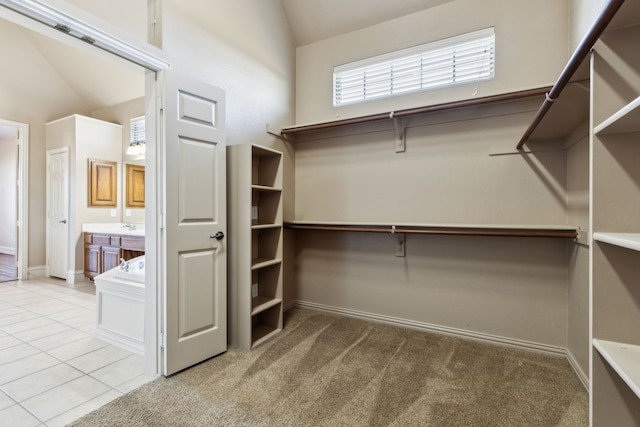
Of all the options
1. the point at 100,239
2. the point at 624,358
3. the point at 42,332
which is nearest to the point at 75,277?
the point at 100,239

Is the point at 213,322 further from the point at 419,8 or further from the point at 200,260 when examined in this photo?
the point at 419,8

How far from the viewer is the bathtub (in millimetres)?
2531

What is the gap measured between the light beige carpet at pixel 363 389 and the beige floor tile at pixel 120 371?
0.25 m

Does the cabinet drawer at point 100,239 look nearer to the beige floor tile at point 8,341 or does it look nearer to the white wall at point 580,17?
the beige floor tile at point 8,341

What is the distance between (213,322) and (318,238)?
1.49 metres

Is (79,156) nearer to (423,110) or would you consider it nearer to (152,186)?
(152,186)

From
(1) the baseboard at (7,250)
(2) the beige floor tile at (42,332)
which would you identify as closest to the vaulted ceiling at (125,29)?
(2) the beige floor tile at (42,332)

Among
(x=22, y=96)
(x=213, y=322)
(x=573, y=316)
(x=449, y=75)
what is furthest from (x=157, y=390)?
(x=22, y=96)

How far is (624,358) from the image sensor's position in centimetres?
94

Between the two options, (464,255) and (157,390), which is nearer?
(157,390)

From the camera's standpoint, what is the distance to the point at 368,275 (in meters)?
3.21

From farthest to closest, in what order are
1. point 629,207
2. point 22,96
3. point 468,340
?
point 22,96
point 468,340
point 629,207

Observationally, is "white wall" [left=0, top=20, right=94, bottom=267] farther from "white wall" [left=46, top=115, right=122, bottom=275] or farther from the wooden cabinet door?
the wooden cabinet door

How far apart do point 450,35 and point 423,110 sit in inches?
32.0
